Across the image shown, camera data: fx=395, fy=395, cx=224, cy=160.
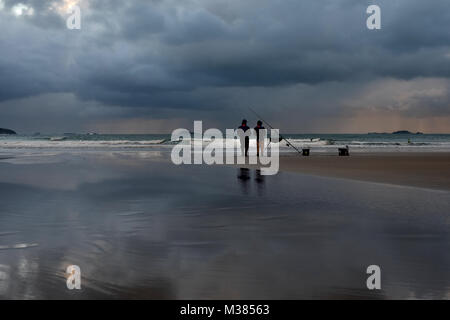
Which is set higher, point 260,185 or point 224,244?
point 260,185

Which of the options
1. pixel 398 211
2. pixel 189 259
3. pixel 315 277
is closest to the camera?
pixel 315 277

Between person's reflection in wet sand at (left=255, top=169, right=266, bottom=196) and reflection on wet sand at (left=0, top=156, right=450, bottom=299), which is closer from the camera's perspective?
reflection on wet sand at (left=0, top=156, right=450, bottom=299)

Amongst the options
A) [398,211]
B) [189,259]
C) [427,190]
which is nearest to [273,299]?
[189,259]

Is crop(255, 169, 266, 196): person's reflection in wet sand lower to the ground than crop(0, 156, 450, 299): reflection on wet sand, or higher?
higher

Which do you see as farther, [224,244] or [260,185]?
[260,185]

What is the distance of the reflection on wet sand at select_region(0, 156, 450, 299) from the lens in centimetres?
347

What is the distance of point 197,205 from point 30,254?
3751 mm

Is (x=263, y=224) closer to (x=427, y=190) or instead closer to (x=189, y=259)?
(x=189, y=259)

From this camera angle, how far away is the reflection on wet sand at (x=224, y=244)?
3.47 meters

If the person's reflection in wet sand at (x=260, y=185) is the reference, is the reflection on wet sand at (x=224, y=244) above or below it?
below

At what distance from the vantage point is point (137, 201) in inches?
322

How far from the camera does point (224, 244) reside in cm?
484

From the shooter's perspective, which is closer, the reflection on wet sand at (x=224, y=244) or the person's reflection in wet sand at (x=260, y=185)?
the reflection on wet sand at (x=224, y=244)
